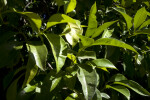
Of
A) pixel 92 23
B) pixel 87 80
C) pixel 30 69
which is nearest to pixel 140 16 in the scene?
pixel 92 23

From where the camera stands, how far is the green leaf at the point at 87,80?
2.39 feet

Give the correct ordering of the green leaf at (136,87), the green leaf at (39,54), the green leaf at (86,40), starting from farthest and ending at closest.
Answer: the green leaf at (136,87)
the green leaf at (86,40)
the green leaf at (39,54)

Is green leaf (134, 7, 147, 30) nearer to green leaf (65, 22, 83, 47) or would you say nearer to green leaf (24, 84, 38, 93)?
green leaf (65, 22, 83, 47)

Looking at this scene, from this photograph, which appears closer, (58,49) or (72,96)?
(58,49)

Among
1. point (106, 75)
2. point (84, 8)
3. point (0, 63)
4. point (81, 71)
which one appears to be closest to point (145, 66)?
point (106, 75)

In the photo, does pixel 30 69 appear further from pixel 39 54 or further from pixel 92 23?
pixel 92 23

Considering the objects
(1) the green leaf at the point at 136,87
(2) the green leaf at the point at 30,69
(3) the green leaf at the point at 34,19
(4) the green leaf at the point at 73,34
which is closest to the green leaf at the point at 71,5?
(4) the green leaf at the point at 73,34

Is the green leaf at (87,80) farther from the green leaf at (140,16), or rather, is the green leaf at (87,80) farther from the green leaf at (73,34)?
the green leaf at (140,16)

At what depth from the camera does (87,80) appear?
768mm

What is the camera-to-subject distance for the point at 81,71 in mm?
809

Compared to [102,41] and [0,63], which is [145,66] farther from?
[0,63]

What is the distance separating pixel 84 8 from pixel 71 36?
0.50 meters

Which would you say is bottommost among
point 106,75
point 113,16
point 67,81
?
point 106,75

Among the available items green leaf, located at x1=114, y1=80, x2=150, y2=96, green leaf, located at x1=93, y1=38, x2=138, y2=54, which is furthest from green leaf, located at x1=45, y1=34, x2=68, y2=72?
green leaf, located at x1=114, y1=80, x2=150, y2=96
